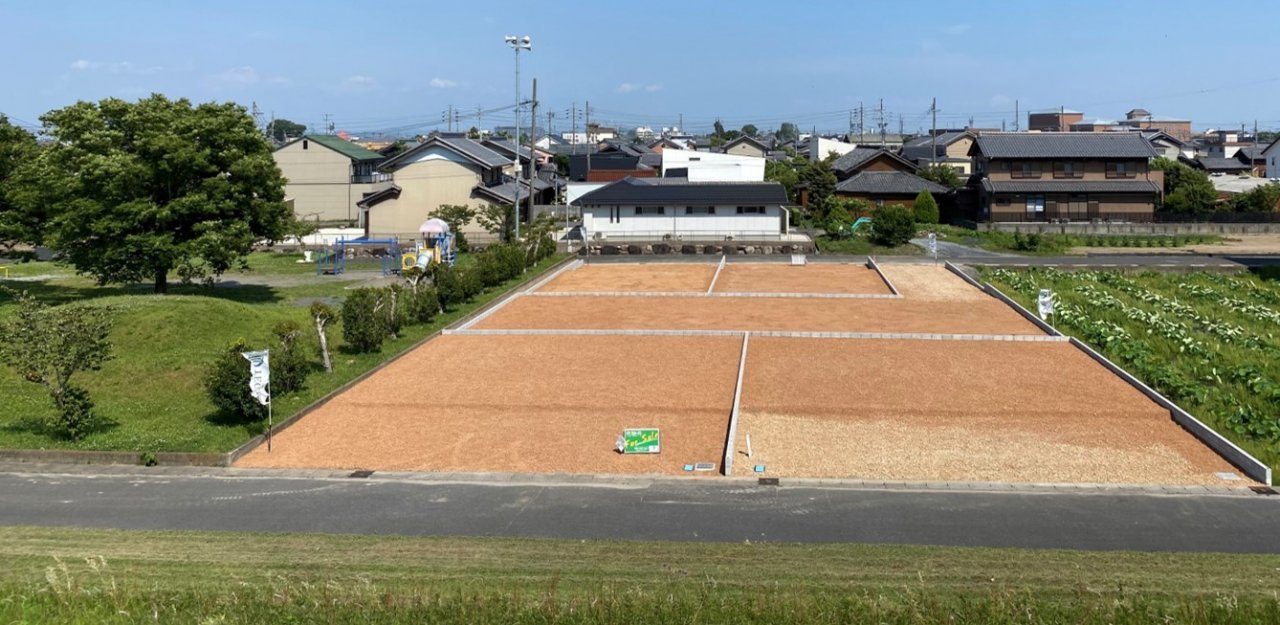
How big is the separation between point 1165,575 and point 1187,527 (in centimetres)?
228

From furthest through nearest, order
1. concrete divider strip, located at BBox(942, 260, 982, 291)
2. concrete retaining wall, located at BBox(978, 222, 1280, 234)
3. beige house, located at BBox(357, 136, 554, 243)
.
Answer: beige house, located at BBox(357, 136, 554, 243) → concrete retaining wall, located at BBox(978, 222, 1280, 234) → concrete divider strip, located at BBox(942, 260, 982, 291)

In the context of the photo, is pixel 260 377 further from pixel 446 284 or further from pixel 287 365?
pixel 446 284

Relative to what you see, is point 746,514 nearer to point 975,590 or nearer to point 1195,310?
point 975,590

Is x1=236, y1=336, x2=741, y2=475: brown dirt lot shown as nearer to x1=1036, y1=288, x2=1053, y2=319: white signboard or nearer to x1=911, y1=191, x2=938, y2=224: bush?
x1=1036, y1=288, x2=1053, y2=319: white signboard

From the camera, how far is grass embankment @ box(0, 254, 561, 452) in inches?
559

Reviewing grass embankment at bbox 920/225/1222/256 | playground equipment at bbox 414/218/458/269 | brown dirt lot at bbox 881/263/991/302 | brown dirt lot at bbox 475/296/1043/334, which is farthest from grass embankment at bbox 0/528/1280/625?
grass embankment at bbox 920/225/1222/256

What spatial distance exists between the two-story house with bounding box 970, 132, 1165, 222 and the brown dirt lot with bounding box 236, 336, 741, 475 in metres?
31.9

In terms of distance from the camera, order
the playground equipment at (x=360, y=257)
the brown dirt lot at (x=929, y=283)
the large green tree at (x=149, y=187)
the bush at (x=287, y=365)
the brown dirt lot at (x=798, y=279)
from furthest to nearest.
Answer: the playground equipment at (x=360, y=257) < the brown dirt lot at (x=798, y=279) < the brown dirt lot at (x=929, y=283) < the large green tree at (x=149, y=187) < the bush at (x=287, y=365)

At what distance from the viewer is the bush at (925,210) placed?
49.8 metres

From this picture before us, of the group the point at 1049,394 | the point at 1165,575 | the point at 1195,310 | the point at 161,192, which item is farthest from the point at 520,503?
the point at 1195,310

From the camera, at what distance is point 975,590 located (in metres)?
7.82

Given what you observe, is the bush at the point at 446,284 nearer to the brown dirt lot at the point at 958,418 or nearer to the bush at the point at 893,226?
the brown dirt lot at the point at 958,418

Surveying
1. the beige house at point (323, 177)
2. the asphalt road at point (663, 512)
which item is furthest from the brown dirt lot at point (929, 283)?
the beige house at point (323, 177)

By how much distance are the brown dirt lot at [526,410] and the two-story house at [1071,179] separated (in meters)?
31.9
